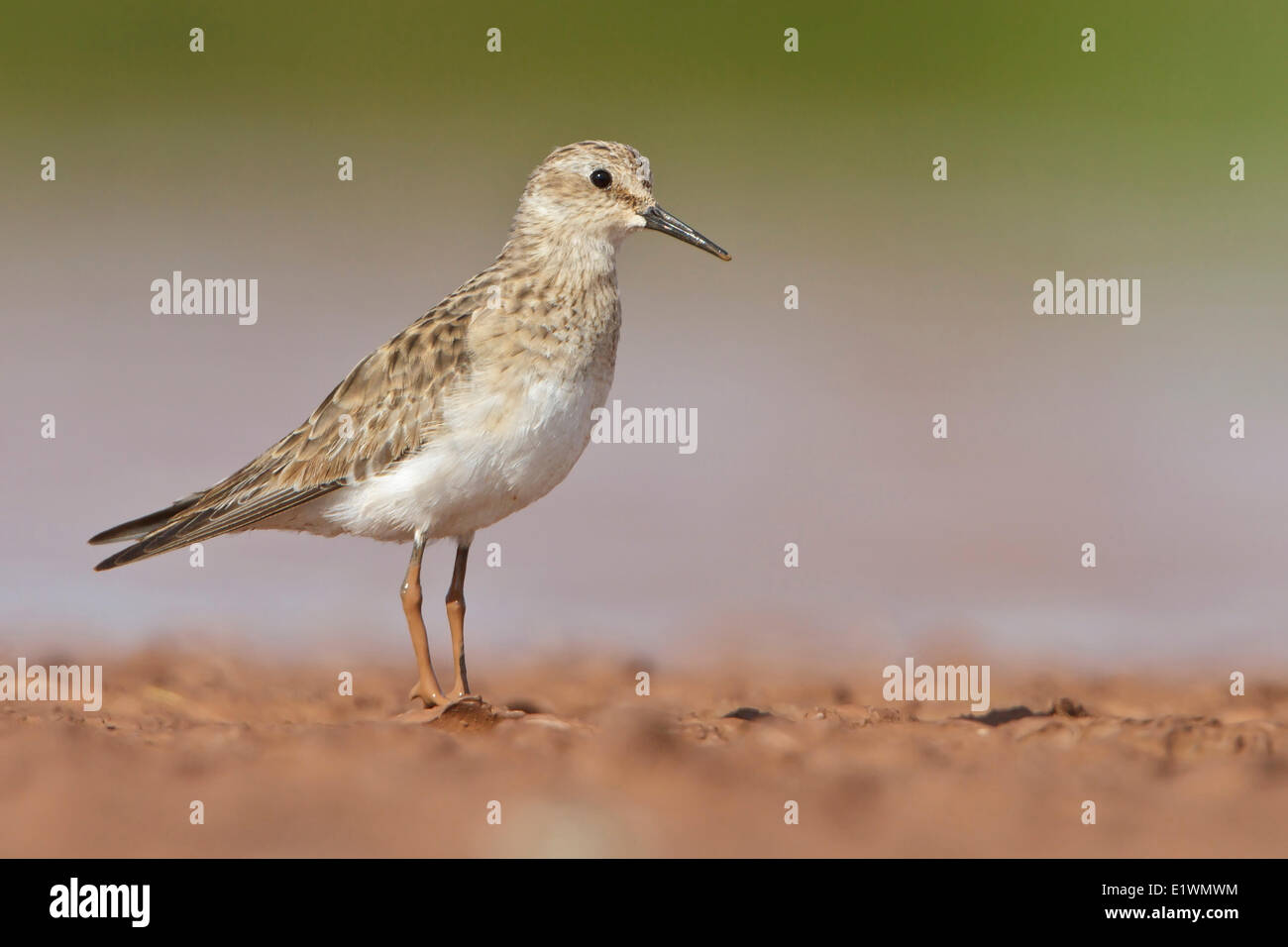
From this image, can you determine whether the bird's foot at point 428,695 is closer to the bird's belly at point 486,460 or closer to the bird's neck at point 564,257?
the bird's belly at point 486,460

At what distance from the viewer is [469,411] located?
7691 mm

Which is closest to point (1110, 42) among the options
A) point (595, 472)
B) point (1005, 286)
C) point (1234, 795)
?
point (1005, 286)

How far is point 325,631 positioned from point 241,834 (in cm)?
465

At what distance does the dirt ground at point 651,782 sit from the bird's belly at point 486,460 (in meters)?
1.03

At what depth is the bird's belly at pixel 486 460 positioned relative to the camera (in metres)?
7.66

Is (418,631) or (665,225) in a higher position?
(665,225)

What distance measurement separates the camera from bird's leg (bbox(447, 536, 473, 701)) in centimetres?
796

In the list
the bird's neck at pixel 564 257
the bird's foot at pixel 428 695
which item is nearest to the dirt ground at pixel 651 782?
the bird's foot at pixel 428 695

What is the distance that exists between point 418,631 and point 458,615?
0.39 m

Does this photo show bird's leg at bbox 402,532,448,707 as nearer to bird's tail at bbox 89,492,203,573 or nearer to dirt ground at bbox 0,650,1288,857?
dirt ground at bbox 0,650,1288,857

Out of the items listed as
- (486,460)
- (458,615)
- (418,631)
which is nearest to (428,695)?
(418,631)

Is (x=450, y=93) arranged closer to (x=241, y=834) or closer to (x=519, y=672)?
(x=519, y=672)

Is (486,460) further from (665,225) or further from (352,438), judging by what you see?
(665,225)

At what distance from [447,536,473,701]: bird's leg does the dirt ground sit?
0.38 m
